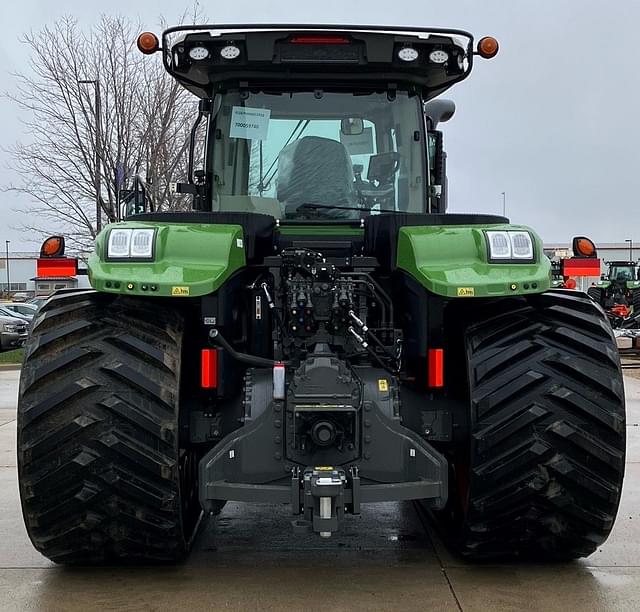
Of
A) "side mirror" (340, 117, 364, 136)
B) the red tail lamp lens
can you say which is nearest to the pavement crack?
"side mirror" (340, 117, 364, 136)

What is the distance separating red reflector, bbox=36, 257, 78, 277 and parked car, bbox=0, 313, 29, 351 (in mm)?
21138

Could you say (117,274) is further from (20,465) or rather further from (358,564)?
(358,564)

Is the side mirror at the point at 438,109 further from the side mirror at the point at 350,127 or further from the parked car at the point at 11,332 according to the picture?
the parked car at the point at 11,332

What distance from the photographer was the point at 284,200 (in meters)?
5.20

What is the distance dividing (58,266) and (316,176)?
5.16 ft

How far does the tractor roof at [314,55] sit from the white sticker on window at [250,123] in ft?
0.48

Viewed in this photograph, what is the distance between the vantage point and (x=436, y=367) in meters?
4.30

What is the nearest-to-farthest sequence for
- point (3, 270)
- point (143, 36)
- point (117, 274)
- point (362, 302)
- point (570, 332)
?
point (117, 274) → point (570, 332) → point (362, 302) → point (143, 36) → point (3, 270)

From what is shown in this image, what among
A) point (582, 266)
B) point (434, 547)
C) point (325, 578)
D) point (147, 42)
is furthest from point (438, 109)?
point (325, 578)

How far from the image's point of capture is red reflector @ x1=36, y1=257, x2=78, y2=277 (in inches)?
195

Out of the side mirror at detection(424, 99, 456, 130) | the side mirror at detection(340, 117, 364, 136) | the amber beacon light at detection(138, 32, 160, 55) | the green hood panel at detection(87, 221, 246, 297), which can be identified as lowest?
the green hood panel at detection(87, 221, 246, 297)

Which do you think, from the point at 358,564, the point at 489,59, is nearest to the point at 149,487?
the point at 358,564

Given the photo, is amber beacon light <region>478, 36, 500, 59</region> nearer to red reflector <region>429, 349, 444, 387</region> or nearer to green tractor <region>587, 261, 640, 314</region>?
red reflector <region>429, 349, 444, 387</region>

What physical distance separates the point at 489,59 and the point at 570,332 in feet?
6.14
